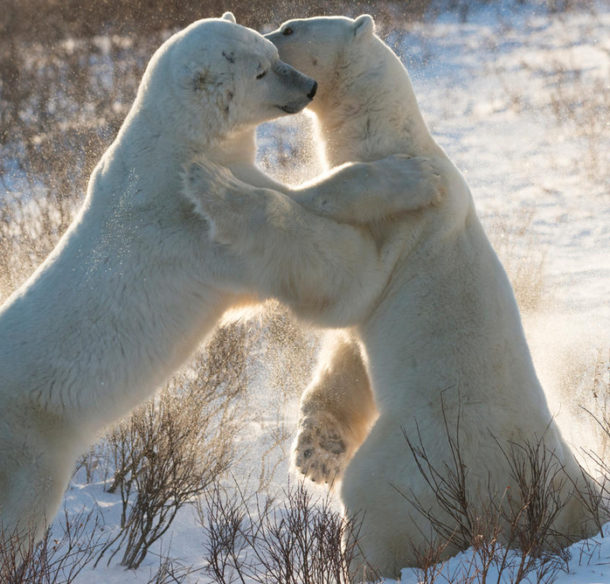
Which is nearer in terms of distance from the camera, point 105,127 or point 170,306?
point 170,306

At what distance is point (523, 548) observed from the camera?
2.31m

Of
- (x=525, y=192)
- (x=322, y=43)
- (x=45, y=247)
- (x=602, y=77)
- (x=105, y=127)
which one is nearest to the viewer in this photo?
(x=322, y=43)

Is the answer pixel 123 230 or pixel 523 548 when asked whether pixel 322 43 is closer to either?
pixel 123 230

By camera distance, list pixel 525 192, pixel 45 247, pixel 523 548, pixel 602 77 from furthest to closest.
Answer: pixel 602 77, pixel 525 192, pixel 45 247, pixel 523 548

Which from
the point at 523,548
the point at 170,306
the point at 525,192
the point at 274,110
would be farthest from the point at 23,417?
the point at 525,192

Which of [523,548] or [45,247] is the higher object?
[523,548]

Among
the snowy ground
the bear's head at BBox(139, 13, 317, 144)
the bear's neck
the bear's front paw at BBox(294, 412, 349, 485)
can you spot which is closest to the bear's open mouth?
the bear's head at BBox(139, 13, 317, 144)

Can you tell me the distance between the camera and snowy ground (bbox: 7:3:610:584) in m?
4.76

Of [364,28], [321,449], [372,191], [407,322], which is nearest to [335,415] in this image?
[321,449]

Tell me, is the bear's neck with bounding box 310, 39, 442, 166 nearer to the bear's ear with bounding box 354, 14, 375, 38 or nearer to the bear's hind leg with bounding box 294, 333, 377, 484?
the bear's ear with bounding box 354, 14, 375, 38

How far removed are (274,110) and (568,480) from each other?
1.61 m

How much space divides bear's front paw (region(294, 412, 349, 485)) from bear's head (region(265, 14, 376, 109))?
1222 millimetres

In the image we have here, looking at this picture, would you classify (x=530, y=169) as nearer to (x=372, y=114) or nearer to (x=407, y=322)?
(x=372, y=114)

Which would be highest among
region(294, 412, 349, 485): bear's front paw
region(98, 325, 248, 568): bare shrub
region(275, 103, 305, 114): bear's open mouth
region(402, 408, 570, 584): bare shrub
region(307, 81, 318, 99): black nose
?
region(307, 81, 318, 99): black nose
